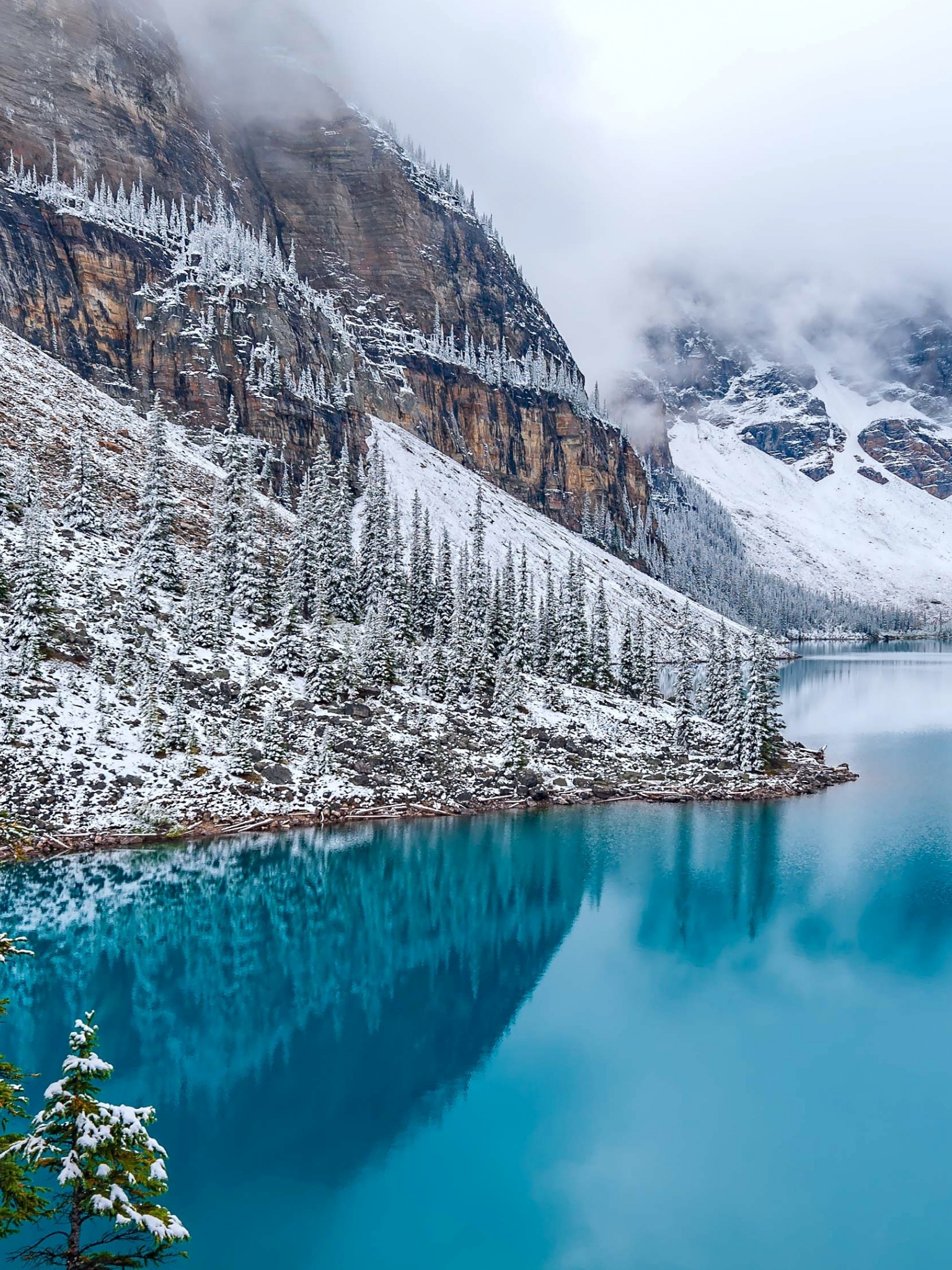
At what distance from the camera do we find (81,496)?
63.7m

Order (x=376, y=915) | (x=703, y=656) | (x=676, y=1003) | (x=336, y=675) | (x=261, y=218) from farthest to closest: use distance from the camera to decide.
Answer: (x=261, y=218) → (x=703, y=656) → (x=336, y=675) → (x=376, y=915) → (x=676, y=1003)

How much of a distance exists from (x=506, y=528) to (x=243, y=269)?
6183 centimetres

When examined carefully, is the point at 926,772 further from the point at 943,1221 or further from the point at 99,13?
the point at 99,13

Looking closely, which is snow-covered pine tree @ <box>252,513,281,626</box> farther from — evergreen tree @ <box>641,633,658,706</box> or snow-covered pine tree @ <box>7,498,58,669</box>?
evergreen tree @ <box>641,633,658,706</box>

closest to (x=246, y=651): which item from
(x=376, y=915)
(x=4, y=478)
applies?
(x=4, y=478)

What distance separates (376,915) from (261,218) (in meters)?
170

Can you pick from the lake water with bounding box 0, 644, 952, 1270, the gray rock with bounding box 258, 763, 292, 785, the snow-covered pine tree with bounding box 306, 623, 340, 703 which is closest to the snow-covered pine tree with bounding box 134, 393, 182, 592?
the snow-covered pine tree with bounding box 306, 623, 340, 703

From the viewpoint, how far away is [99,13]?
132 meters

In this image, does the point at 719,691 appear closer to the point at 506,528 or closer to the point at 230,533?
the point at 230,533

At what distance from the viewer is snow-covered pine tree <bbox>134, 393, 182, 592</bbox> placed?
60.9 m

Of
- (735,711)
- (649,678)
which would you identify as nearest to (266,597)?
(649,678)

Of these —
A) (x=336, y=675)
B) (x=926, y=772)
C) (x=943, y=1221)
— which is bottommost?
(x=943, y=1221)

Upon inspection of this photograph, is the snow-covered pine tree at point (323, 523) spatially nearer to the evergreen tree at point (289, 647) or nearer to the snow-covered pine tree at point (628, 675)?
the evergreen tree at point (289, 647)

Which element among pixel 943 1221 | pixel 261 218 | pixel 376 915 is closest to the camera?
pixel 943 1221
